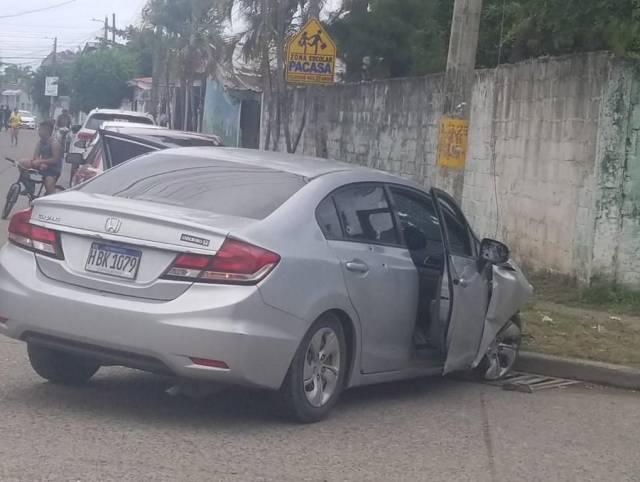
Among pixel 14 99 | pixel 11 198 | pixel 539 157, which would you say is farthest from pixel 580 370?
pixel 14 99

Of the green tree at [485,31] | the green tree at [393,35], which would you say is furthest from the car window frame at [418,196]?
the green tree at [393,35]

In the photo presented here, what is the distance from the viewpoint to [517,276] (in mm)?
9219

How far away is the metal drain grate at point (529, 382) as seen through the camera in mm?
9125

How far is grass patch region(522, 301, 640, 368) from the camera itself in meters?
10.0

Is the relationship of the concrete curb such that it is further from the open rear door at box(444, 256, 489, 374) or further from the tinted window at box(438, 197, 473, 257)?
the tinted window at box(438, 197, 473, 257)

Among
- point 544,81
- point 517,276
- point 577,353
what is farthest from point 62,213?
point 544,81

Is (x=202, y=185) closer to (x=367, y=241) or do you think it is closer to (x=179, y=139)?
(x=367, y=241)

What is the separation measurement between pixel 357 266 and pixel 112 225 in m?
1.50

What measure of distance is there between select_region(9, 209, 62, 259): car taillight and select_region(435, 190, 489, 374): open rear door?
2.70 metres

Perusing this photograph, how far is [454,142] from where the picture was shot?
11484mm

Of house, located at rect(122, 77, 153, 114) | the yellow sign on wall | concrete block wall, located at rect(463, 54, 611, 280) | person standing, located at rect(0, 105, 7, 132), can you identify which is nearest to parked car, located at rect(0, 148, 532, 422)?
the yellow sign on wall

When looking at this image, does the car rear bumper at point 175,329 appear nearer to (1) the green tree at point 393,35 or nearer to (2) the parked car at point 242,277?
(2) the parked car at point 242,277

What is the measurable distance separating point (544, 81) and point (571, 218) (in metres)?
1.76

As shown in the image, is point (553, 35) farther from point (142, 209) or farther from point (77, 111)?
point (77, 111)
